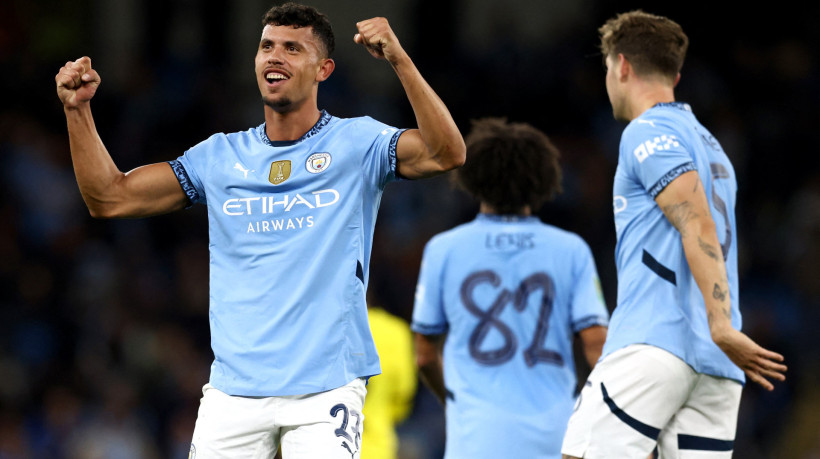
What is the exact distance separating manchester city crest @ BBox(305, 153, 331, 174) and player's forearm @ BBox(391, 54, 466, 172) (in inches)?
16.0

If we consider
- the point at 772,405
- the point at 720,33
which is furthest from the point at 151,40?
the point at 772,405

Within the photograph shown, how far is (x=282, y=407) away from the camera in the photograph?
407cm

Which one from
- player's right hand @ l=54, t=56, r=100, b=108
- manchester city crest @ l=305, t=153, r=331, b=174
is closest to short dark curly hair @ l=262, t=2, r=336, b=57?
manchester city crest @ l=305, t=153, r=331, b=174

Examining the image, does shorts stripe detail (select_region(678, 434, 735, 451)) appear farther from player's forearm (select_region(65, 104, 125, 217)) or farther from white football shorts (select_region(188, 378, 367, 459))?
player's forearm (select_region(65, 104, 125, 217))

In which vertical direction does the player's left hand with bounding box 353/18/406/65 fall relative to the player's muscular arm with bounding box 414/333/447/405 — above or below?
above

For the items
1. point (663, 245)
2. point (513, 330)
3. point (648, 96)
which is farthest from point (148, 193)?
point (648, 96)

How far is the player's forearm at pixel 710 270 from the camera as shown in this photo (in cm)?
420

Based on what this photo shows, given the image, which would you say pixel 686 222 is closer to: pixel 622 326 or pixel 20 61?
pixel 622 326

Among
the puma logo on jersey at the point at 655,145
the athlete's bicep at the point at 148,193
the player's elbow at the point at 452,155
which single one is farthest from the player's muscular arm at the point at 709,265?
the athlete's bicep at the point at 148,193

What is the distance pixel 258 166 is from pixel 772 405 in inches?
310

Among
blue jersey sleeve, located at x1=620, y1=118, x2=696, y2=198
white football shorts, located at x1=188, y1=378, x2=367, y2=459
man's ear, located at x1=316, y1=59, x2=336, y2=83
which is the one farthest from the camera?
man's ear, located at x1=316, y1=59, x2=336, y2=83

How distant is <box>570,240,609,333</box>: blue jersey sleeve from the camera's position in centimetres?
547

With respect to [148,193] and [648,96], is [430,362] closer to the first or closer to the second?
[648,96]

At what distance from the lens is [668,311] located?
4.46 m
